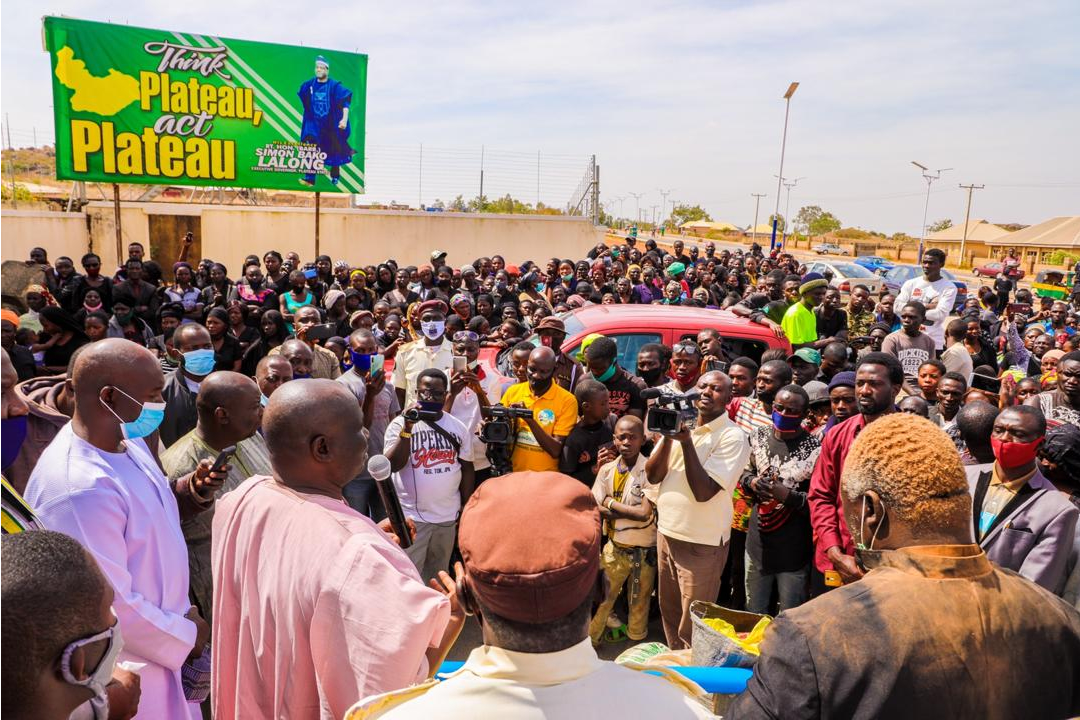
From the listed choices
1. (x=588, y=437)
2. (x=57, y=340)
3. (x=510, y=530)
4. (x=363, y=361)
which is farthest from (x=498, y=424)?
(x=57, y=340)

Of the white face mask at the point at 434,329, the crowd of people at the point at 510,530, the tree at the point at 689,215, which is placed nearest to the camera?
the crowd of people at the point at 510,530

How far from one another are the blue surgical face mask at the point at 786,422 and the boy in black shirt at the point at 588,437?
1072 mm

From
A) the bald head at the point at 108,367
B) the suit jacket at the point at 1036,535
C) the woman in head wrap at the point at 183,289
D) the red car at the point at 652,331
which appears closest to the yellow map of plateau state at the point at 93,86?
the woman in head wrap at the point at 183,289

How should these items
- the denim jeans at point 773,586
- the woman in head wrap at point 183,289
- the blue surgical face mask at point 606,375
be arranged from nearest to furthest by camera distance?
the denim jeans at point 773,586 < the blue surgical face mask at point 606,375 < the woman in head wrap at point 183,289

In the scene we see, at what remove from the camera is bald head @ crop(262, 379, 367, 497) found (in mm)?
2268

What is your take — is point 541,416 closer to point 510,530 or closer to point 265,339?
point 510,530

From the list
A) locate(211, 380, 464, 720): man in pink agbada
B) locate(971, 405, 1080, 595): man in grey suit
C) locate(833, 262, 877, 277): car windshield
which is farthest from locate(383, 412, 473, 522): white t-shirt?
locate(833, 262, 877, 277): car windshield

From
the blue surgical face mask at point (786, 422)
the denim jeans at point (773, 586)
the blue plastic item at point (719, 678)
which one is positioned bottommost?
the denim jeans at point (773, 586)

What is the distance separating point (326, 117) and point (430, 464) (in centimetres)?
1394

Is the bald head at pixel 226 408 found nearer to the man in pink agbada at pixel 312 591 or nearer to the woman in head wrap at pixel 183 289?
the man in pink agbada at pixel 312 591

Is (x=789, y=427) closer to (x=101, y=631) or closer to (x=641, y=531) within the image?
(x=641, y=531)

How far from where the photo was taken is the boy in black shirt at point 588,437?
4.97 m

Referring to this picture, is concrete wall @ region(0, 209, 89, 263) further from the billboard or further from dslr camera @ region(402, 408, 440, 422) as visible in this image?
dslr camera @ region(402, 408, 440, 422)

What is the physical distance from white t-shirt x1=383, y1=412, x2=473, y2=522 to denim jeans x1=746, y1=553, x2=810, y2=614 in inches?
72.8
